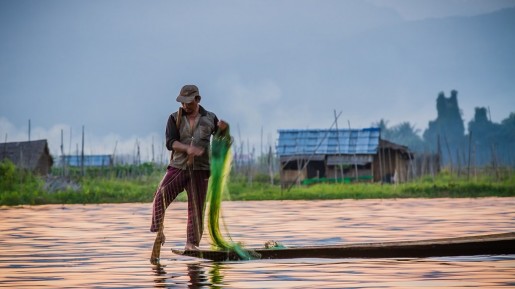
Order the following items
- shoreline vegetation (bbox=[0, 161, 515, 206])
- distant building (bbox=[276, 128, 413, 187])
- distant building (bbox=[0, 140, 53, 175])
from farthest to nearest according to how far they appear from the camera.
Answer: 1. distant building (bbox=[0, 140, 53, 175])
2. distant building (bbox=[276, 128, 413, 187])
3. shoreline vegetation (bbox=[0, 161, 515, 206])

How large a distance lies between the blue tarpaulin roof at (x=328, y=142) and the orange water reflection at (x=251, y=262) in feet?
66.9

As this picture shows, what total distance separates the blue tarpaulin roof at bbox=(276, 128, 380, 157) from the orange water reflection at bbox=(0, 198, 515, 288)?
66.9ft

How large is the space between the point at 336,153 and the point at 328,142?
3.01 ft

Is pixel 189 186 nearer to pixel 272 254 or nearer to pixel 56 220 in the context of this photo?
pixel 272 254

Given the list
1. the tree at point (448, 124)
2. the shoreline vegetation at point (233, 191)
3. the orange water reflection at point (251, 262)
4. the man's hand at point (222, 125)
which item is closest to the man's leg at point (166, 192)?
the orange water reflection at point (251, 262)

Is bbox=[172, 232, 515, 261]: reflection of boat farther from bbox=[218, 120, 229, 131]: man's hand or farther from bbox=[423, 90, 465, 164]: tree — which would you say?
bbox=[423, 90, 465, 164]: tree

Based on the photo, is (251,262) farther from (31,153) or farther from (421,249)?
(31,153)

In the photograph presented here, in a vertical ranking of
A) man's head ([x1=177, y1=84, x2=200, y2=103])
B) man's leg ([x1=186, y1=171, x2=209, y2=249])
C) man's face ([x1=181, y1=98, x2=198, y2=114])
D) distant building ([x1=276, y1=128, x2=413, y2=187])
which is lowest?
man's leg ([x1=186, y1=171, x2=209, y2=249])

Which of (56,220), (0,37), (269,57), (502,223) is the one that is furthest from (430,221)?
(0,37)

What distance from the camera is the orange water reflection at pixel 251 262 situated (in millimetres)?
7984

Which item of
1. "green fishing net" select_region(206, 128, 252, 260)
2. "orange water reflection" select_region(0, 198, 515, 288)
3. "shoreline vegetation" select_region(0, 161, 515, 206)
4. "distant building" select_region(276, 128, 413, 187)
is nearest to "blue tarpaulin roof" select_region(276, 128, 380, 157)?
"distant building" select_region(276, 128, 413, 187)

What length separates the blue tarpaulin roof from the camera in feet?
129

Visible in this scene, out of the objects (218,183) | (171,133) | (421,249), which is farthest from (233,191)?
(421,249)

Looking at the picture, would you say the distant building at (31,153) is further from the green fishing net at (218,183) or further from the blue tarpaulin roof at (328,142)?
the green fishing net at (218,183)
